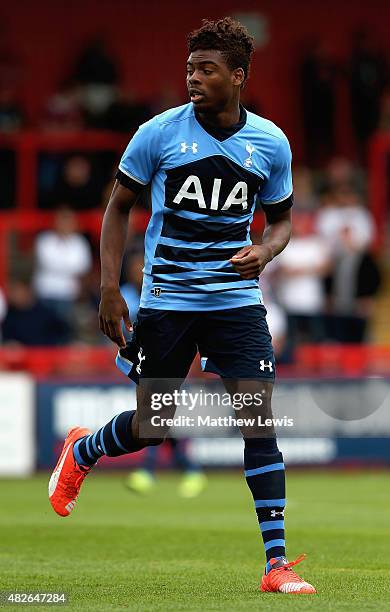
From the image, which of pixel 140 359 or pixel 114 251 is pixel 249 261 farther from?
pixel 140 359

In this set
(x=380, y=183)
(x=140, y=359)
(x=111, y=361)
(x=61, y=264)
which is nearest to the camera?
(x=140, y=359)

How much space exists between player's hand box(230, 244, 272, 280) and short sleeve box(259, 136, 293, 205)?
38 centimetres

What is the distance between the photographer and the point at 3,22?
22641 millimetres

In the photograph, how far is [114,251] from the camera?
6.97 metres

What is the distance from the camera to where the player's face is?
22.3ft

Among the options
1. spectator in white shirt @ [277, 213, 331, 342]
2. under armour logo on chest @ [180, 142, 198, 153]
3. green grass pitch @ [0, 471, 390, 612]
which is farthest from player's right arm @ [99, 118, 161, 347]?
spectator in white shirt @ [277, 213, 331, 342]

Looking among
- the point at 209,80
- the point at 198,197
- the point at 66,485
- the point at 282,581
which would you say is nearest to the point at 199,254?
the point at 198,197

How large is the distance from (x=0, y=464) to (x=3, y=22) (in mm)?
9255

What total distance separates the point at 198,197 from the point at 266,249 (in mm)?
401

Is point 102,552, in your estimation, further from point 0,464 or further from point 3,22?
point 3,22

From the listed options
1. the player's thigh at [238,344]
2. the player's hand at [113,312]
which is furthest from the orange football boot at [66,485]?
the player's thigh at [238,344]

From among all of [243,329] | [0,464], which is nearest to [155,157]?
[243,329]

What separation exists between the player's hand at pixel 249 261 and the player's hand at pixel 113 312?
59 cm

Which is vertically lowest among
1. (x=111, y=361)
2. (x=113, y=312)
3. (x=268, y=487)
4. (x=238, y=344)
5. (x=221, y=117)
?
(x=111, y=361)
